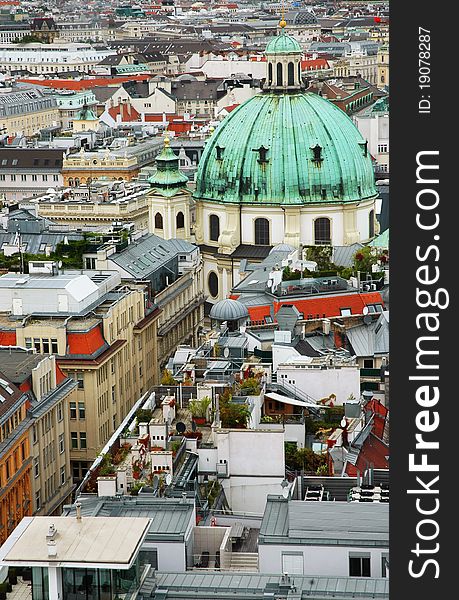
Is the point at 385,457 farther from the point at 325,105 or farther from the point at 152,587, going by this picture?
the point at 325,105

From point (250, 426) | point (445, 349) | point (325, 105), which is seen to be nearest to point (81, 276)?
point (250, 426)

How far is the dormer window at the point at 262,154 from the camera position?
333ft

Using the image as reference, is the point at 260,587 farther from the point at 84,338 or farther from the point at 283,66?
the point at 283,66

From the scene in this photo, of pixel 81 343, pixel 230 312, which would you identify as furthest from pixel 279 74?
pixel 81 343

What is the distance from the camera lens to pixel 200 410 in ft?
195

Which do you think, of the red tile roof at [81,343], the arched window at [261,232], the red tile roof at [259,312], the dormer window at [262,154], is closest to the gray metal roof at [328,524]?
the red tile roof at [81,343]

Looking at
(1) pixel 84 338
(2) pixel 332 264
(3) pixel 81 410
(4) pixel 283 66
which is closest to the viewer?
(3) pixel 81 410

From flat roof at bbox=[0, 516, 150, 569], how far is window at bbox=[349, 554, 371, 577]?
584 cm

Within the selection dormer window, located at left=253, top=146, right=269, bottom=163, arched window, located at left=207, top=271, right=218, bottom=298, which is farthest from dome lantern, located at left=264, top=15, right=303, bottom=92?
arched window, located at left=207, top=271, right=218, bottom=298

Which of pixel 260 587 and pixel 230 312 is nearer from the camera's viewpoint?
pixel 260 587

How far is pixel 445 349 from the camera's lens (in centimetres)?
2369

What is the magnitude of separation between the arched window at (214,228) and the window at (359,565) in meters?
62.0

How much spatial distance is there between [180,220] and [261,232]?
5.96m

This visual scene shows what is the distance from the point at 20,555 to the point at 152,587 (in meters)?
3.40
